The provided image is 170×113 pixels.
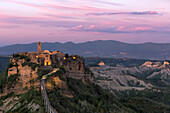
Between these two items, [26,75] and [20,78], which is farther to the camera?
[20,78]

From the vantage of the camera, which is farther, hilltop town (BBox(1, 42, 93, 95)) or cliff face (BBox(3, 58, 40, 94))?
hilltop town (BBox(1, 42, 93, 95))

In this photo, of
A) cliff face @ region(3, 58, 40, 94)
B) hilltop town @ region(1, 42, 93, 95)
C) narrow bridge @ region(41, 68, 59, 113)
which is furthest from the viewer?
hilltop town @ region(1, 42, 93, 95)

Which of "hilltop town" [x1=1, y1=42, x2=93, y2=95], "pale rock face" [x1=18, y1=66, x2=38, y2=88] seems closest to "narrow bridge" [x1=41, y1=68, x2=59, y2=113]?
"hilltop town" [x1=1, y1=42, x2=93, y2=95]

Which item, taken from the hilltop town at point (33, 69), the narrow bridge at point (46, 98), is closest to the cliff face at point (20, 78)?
the hilltop town at point (33, 69)

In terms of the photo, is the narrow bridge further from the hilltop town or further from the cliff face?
the cliff face

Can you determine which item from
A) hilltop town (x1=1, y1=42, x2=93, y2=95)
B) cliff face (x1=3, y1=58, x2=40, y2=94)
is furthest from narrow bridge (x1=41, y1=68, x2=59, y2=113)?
cliff face (x1=3, y1=58, x2=40, y2=94)

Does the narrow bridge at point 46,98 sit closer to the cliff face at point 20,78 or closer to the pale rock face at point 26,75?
the cliff face at point 20,78

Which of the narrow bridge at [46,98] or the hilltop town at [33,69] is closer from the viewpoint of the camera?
the narrow bridge at [46,98]

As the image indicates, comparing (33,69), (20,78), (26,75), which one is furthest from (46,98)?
(20,78)

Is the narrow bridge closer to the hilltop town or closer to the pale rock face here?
the hilltop town

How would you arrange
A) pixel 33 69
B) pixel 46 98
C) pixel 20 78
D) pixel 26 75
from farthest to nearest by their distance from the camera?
pixel 20 78, pixel 33 69, pixel 26 75, pixel 46 98

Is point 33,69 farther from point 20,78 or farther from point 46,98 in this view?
point 46,98

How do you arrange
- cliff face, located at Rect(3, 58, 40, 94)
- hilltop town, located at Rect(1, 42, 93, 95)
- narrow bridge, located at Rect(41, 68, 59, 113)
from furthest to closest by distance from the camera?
1. hilltop town, located at Rect(1, 42, 93, 95)
2. cliff face, located at Rect(3, 58, 40, 94)
3. narrow bridge, located at Rect(41, 68, 59, 113)

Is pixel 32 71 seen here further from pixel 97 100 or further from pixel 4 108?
pixel 97 100
